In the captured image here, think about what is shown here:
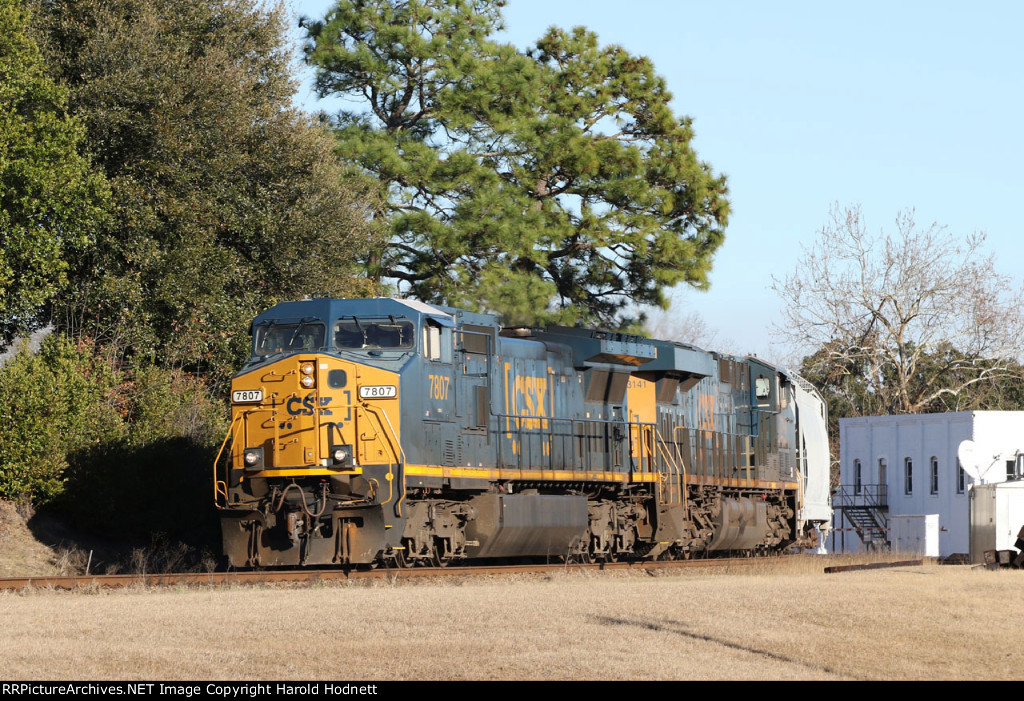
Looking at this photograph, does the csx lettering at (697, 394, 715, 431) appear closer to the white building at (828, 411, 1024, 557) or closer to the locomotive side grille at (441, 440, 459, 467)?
the locomotive side grille at (441, 440, 459, 467)

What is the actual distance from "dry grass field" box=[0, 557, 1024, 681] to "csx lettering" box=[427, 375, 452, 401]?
308 cm

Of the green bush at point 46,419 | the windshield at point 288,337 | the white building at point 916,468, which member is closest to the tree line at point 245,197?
the green bush at point 46,419

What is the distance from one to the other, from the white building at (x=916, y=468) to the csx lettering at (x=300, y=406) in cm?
2982

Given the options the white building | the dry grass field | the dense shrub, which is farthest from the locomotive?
the white building

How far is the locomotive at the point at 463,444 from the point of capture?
678 inches

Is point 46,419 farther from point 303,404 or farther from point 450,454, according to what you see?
point 450,454

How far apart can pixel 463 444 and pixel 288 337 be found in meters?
2.97

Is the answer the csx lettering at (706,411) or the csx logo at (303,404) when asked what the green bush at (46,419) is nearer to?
the csx logo at (303,404)

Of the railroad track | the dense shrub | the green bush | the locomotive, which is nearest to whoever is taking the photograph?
the railroad track

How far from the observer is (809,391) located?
3225 cm

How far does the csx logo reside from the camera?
686 inches

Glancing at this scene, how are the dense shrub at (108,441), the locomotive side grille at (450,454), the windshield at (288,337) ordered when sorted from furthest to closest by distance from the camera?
the dense shrub at (108,441), the locomotive side grille at (450,454), the windshield at (288,337)

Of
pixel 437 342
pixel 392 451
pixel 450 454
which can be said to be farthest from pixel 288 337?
pixel 450 454
